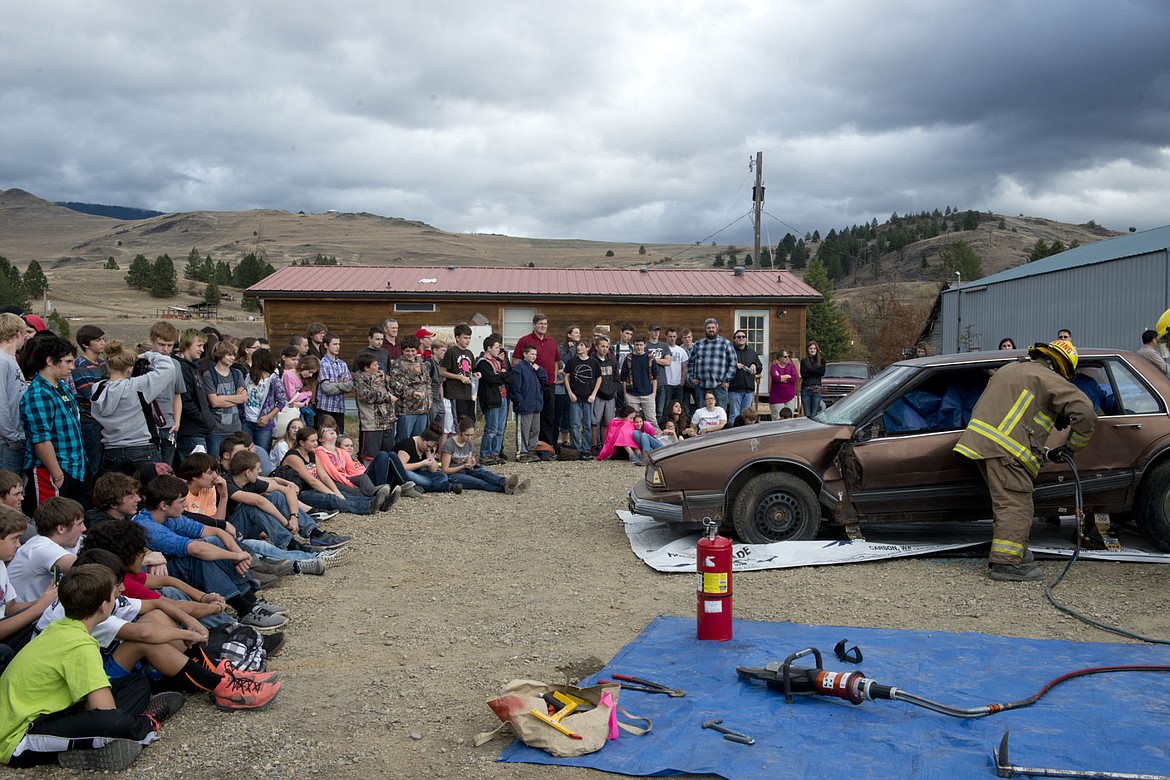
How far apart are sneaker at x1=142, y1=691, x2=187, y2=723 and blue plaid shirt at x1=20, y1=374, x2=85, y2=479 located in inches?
113

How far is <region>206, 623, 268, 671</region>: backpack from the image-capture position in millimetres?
5004

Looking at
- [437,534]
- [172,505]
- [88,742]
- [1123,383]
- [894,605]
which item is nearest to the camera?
[88,742]

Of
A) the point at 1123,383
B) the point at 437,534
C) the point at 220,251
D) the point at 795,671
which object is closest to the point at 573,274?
the point at 437,534

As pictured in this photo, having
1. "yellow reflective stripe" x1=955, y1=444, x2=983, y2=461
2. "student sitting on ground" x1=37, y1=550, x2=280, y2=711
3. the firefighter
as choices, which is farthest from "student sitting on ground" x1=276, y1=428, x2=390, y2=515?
the firefighter

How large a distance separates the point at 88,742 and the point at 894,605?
16.7 feet

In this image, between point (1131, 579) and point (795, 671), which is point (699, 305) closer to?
point (1131, 579)

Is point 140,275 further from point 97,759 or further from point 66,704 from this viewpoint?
point 97,759

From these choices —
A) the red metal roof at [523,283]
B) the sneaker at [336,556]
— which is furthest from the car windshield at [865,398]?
the red metal roof at [523,283]

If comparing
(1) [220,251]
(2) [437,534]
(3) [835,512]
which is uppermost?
(1) [220,251]

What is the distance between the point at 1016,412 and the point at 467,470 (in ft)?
22.5

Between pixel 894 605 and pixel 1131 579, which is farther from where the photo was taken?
pixel 1131 579

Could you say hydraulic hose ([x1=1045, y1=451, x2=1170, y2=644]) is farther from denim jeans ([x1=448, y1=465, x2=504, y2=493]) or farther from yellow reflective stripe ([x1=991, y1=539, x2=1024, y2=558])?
denim jeans ([x1=448, y1=465, x2=504, y2=493])

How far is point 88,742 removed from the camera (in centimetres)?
405

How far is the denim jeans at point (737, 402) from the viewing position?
48.6ft
